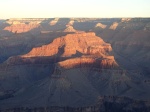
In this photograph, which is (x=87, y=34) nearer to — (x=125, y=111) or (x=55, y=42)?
(x=55, y=42)

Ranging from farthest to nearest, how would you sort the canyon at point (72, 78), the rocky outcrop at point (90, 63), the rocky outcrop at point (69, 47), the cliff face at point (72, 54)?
1. the rocky outcrop at point (69, 47)
2. the cliff face at point (72, 54)
3. the rocky outcrop at point (90, 63)
4. the canyon at point (72, 78)

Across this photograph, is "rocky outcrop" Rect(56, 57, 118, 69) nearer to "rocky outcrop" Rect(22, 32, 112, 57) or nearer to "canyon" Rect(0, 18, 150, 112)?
"canyon" Rect(0, 18, 150, 112)

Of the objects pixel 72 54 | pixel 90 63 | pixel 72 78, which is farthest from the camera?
pixel 72 54

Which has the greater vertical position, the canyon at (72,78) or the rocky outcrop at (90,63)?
the rocky outcrop at (90,63)

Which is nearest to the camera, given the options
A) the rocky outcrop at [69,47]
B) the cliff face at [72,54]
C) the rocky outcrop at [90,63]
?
the rocky outcrop at [90,63]

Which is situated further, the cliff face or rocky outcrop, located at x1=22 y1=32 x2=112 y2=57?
rocky outcrop, located at x1=22 y1=32 x2=112 y2=57

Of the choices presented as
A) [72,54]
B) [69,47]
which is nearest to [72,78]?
→ [72,54]

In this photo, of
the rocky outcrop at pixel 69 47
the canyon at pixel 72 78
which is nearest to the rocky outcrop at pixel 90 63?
the canyon at pixel 72 78

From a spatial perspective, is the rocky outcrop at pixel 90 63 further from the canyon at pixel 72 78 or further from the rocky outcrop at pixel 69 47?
the rocky outcrop at pixel 69 47

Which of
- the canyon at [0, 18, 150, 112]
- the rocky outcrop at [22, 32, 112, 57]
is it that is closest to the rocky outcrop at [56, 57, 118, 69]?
the canyon at [0, 18, 150, 112]

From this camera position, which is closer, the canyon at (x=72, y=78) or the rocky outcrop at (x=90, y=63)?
the canyon at (x=72, y=78)

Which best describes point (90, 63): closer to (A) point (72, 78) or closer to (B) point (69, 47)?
(A) point (72, 78)

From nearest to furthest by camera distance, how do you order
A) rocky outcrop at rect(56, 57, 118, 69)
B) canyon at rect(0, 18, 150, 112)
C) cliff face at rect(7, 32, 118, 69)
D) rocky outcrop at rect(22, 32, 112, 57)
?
canyon at rect(0, 18, 150, 112) < rocky outcrop at rect(56, 57, 118, 69) < cliff face at rect(7, 32, 118, 69) < rocky outcrop at rect(22, 32, 112, 57)
